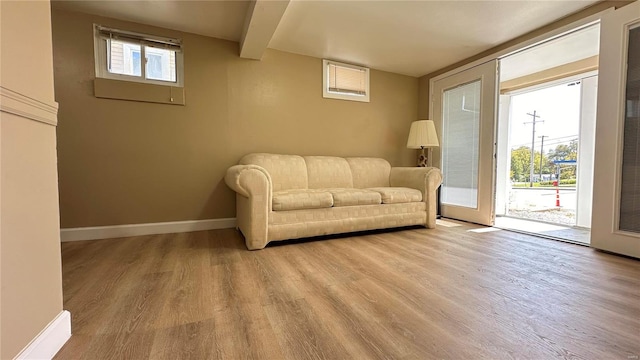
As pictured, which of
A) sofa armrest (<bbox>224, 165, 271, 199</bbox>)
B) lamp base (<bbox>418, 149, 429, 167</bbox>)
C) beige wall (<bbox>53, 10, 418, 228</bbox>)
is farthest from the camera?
lamp base (<bbox>418, 149, 429, 167</bbox>)

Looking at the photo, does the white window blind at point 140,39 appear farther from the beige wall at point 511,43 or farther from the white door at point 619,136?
the white door at point 619,136

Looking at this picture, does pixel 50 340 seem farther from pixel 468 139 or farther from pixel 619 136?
pixel 468 139

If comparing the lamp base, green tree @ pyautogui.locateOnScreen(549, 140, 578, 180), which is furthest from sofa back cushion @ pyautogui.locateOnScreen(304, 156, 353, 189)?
green tree @ pyautogui.locateOnScreen(549, 140, 578, 180)

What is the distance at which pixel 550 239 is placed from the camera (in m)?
2.63

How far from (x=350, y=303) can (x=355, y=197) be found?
57.6 inches

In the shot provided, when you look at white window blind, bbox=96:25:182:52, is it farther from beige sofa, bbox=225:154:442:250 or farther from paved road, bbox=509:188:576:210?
paved road, bbox=509:188:576:210

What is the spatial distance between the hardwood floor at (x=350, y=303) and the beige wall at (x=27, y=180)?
26 centimetres

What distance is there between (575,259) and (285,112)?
10.4ft

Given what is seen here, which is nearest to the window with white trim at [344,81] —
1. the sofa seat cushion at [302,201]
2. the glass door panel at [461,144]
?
the glass door panel at [461,144]

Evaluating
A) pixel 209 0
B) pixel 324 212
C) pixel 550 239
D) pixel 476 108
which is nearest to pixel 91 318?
pixel 324 212

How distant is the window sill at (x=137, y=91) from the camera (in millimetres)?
2570

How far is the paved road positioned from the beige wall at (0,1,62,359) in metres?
6.01

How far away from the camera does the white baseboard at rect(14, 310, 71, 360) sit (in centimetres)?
84

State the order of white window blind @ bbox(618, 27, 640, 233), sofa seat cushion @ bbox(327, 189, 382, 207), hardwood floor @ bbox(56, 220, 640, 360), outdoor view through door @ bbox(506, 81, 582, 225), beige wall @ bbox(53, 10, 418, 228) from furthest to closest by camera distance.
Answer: outdoor view through door @ bbox(506, 81, 582, 225) → sofa seat cushion @ bbox(327, 189, 382, 207) → beige wall @ bbox(53, 10, 418, 228) → white window blind @ bbox(618, 27, 640, 233) → hardwood floor @ bbox(56, 220, 640, 360)
